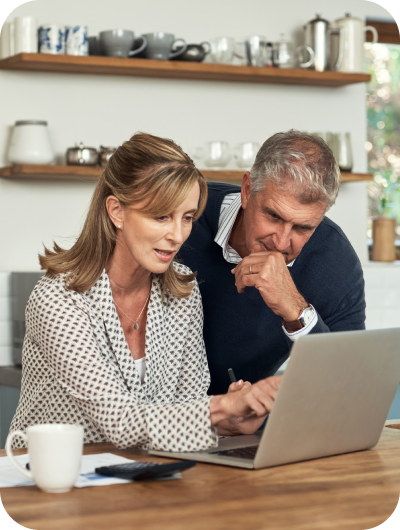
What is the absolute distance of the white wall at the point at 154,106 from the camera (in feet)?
11.0

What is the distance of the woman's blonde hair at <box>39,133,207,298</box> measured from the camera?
61.8 inches

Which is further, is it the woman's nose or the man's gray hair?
the man's gray hair

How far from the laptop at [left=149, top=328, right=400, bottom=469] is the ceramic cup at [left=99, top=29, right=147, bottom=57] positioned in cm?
224

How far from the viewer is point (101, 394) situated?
55.1 inches

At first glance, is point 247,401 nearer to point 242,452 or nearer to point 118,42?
point 242,452

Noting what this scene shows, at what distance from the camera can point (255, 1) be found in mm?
3727

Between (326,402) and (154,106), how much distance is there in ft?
8.06

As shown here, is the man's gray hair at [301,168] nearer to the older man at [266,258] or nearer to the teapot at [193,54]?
the older man at [266,258]

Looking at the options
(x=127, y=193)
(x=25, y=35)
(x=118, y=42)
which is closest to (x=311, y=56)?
(x=118, y=42)

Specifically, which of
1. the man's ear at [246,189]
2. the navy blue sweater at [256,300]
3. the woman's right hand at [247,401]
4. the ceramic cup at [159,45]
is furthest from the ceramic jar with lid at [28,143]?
the woman's right hand at [247,401]

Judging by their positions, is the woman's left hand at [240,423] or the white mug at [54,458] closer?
the white mug at [54,458]

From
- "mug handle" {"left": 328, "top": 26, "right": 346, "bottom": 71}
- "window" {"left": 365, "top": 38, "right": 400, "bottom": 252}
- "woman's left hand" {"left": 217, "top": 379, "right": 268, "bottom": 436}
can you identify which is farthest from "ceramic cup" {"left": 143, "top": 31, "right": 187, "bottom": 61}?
"woman's left hand" {"left": 217, "top": 379, "right": 268, "bottom": 436}

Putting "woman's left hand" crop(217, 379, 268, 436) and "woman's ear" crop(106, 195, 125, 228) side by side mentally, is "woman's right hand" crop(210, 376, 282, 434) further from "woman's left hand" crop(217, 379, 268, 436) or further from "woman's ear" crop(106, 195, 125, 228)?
"woman's ear" crop(106, 195, 125, 228)

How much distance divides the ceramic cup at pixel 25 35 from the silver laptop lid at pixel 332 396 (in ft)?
7.69
